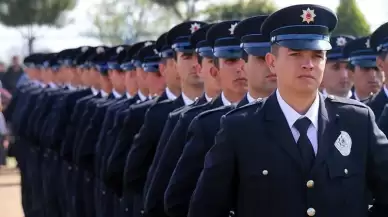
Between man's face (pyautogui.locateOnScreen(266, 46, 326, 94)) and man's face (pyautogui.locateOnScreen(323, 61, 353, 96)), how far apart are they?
320cm

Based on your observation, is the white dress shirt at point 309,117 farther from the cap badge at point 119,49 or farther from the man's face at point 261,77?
the cap badge at point 119,49

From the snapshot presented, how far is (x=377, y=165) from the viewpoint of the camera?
379 cm

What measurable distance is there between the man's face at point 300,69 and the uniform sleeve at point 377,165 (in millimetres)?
344

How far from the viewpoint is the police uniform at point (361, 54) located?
6.34 metres

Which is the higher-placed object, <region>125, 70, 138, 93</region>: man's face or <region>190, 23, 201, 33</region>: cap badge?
<region>190, 23, 201, 33</region>: cap badge

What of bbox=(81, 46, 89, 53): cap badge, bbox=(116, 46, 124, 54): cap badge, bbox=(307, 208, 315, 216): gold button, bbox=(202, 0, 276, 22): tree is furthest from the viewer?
bbox=(202, 0, 276, 22): tree

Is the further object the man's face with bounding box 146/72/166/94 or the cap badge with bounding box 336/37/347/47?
the cap badge with bounding box 336/37/347/47

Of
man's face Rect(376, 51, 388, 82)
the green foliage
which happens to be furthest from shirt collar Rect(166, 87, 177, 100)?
the green foliage

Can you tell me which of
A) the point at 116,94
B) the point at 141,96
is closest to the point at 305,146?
the point at 141,96

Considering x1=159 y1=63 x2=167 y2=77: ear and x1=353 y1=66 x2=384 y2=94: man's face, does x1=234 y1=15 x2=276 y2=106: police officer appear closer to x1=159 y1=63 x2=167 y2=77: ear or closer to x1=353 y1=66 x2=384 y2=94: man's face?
x1=353 y1=66 x2=384 y2=94: man's face

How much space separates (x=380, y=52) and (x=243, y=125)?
1.85 meters

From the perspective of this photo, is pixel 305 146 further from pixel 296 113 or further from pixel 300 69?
pixel 300 69

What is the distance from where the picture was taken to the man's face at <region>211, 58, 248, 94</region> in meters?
4.86

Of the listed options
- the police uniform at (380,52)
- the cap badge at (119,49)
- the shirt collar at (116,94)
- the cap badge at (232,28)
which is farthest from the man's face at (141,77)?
the police uniform at (380,52)
